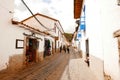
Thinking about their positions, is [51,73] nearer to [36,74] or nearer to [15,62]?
[36,74]

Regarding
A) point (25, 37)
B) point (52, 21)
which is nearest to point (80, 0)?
point (25, 37)

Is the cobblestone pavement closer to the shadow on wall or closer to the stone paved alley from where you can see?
the stone paved alley

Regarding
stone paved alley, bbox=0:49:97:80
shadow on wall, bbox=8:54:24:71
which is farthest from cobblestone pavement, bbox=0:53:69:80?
shadow on wall, bbox=8:54:24:71

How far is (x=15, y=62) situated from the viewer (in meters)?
8.93

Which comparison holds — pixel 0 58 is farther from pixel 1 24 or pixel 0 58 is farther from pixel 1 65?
pixel 1 24

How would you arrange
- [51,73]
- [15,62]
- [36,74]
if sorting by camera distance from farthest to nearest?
[15,62]
[51,73]
[36,74]

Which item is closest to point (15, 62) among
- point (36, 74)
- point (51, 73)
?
point (36, 74)

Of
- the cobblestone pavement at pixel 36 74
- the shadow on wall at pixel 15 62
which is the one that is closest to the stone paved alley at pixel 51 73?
the cobblestone pavement at pixel 36 74

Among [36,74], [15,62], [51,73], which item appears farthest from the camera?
[15,62]

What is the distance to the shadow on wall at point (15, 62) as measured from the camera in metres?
8.50

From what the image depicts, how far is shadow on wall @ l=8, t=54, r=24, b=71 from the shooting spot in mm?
8505

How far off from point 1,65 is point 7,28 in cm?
201

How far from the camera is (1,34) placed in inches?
301

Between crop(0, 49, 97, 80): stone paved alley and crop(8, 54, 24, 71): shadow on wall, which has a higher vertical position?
crop(8, 54, 24, 71): shadow on wall
